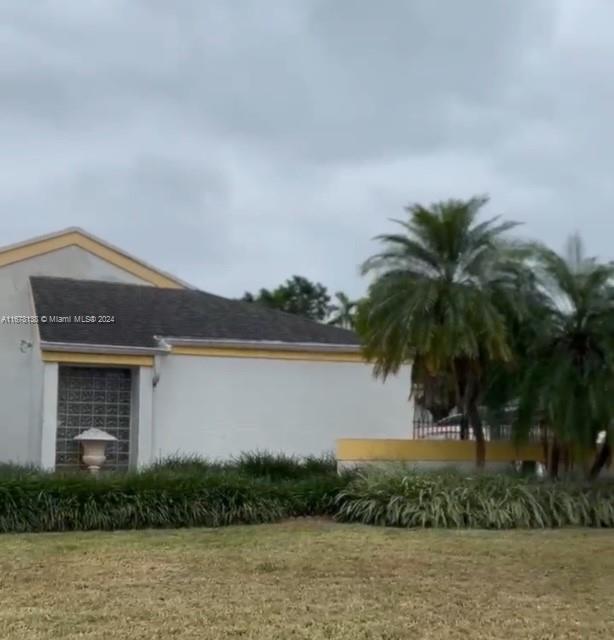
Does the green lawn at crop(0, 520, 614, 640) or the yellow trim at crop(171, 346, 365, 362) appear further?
the yellow trim at crop(171, 346, 365, 362)

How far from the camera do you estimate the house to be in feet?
61.2

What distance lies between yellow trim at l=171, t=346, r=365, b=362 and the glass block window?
4.44ft

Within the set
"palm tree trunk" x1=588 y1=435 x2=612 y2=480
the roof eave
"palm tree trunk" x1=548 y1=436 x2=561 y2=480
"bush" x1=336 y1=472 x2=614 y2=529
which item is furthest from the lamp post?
"palm tree trunk" x1=588 y1=435 x2=612 y2=480

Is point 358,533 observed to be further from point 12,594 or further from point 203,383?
point 203,383

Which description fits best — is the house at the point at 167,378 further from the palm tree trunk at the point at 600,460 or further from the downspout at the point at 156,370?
the palm tree trunk at the point at 600,460

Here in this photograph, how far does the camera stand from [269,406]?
20062 millimetres

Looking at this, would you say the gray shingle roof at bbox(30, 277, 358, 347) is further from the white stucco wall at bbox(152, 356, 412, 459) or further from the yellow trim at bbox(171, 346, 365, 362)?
the white stucco wall at bbox(152, 356, 412, 459)

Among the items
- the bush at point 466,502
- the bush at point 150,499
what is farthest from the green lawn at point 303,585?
the bush at point 466,502

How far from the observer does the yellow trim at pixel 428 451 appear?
696 inches

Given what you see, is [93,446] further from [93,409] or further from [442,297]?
[442,297]

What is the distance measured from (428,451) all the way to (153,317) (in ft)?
21.2

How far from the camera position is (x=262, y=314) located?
22312 millimetres

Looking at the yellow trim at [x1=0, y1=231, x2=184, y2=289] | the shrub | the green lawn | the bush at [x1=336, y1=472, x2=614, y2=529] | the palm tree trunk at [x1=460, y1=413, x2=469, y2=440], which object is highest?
the yellow trim at [x1=0, y1=231, x2=184, y2=289]

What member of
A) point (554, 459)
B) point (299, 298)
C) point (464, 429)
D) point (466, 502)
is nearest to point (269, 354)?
point (464, 429)
